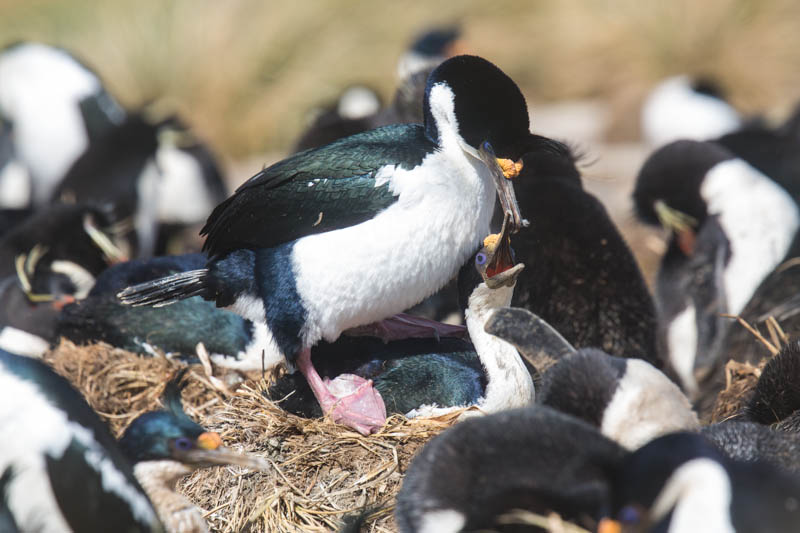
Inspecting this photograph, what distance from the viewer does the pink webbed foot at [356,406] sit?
3555 mm

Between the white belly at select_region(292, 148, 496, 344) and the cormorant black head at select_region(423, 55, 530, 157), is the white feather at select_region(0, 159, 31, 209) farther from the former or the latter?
the cormorant black head at select_region(423, 55, 530, 157)

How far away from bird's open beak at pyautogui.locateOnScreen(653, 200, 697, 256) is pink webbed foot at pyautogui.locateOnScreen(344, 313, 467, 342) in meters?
2.20

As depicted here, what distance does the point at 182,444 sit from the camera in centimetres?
298

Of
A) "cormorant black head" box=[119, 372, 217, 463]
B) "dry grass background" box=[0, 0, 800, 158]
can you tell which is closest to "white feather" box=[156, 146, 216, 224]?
"dry grass background" box=[0, 0, 800, 158]

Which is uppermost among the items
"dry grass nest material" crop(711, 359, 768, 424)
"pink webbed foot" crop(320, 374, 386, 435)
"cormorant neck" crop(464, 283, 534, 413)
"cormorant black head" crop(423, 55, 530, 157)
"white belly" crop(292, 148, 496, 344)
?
"cormorant black head" crop(423, 55, 530, 157)

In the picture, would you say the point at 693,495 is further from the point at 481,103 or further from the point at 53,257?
the point at 53,257

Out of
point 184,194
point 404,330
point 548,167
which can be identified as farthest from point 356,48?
point 404,330

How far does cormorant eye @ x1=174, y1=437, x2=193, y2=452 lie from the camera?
2979mm

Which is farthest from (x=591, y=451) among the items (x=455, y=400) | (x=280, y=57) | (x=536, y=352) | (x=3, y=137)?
(x=280, y=57)

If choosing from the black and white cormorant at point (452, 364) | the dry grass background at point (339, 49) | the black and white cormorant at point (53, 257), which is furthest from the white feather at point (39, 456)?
the dry grass background at point (339, 49)

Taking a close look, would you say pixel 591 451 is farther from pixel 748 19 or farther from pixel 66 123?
pixel 748 19

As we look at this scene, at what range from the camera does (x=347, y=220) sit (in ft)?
11.4

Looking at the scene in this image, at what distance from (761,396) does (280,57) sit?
9382mm

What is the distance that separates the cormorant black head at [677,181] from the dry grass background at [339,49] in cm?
552
